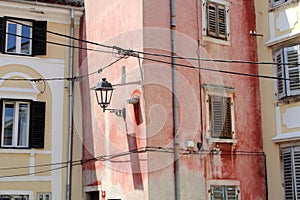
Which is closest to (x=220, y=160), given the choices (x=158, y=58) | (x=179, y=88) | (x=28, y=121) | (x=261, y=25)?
(x=179, y=88)

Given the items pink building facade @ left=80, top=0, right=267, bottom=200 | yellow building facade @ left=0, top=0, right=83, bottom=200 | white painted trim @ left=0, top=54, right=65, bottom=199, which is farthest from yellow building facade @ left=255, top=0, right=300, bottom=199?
white painted trim @ left=0, top=54, right=65, bottom=199

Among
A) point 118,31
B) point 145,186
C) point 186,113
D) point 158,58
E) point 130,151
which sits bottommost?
point 145,186

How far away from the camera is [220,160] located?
43.0ft

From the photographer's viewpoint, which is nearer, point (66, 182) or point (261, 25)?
point (261, 25)

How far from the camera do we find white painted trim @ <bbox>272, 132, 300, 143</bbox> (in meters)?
12.9

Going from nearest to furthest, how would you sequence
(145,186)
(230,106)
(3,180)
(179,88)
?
(145,186), (179,88), (230,106), (3,180)

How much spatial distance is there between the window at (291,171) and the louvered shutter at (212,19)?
3.69 m

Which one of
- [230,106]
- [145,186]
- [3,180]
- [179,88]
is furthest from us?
[3,180]

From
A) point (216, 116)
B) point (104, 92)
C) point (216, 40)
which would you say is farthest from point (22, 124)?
point (216, 40)

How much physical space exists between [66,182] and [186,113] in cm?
499

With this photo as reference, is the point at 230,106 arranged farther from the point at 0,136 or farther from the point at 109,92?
the point at 0,136

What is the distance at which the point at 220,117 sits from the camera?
13422mm

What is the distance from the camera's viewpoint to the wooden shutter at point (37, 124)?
606 inches

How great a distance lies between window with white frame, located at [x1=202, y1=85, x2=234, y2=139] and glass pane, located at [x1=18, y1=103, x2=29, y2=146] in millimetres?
5837
